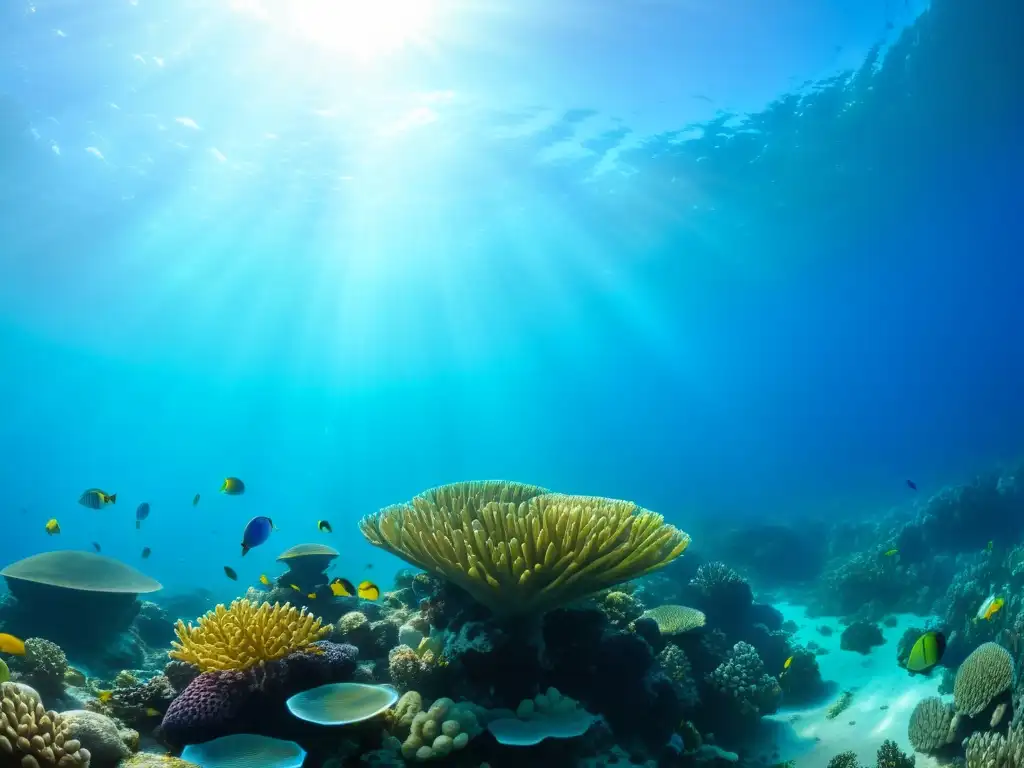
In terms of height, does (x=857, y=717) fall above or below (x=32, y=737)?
below

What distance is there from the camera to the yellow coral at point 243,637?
4258mm

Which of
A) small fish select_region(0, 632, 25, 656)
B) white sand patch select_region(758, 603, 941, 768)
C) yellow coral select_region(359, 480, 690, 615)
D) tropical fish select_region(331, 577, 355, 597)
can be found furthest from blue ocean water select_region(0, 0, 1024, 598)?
white sand patch select_region(758, 603, 941, 768)

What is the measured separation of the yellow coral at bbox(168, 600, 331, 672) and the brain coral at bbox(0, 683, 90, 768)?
113 centimetres

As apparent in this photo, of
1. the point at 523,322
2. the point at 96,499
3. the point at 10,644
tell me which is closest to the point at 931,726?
the point at 10,644

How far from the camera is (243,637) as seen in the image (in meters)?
4.34

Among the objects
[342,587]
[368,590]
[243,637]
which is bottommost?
[243,637]

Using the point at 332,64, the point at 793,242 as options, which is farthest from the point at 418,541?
the point at 793,242

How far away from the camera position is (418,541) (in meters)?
4.57

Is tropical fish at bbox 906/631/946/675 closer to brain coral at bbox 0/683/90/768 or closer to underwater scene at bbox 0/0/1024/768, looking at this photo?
underwater scene at bbox 0/0/1024/768

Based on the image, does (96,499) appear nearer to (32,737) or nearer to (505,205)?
(32,737)

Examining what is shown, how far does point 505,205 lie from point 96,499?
2963cm

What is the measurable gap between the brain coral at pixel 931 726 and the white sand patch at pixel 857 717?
0.15 meters

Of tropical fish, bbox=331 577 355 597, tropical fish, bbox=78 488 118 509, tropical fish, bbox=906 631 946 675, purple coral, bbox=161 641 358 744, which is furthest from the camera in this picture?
tropical fish, bbox=78 488 118 509

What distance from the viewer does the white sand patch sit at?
7.02 metres
